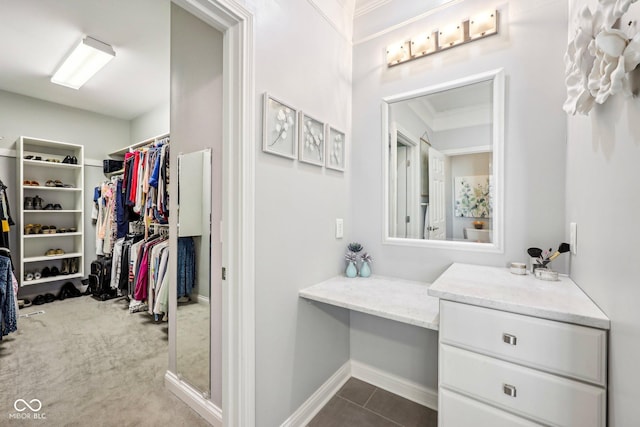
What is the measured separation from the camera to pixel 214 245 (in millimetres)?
1604

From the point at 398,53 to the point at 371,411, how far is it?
236 cm

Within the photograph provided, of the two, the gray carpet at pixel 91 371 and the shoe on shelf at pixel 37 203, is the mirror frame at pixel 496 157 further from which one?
the shoe on shelf at pixel 37 203

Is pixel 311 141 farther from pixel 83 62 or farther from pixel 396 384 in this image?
pixel 83 62

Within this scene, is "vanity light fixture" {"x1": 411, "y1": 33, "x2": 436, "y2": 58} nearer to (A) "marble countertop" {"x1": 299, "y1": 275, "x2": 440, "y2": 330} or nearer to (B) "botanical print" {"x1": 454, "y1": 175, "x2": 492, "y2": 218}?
(B) "botanical print" {"x1": 454, "y1": 175, "x2": 492, "y2": 218}

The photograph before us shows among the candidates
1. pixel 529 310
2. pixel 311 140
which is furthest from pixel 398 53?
pixel 529 310

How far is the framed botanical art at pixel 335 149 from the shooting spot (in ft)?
5.78

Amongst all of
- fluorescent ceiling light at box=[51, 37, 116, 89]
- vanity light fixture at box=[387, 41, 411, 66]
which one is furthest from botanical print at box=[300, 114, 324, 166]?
fluorescent ceiling light at box=[51, 37, 116, 89]

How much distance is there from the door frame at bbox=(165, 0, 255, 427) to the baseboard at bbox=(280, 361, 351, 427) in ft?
1.15

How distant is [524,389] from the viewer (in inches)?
37.1

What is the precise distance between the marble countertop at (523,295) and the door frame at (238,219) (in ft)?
2.76

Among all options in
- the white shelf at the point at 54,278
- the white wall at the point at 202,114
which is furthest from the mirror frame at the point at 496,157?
the white shelf at the point at 54,278

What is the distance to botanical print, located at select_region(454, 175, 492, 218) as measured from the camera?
1571mm

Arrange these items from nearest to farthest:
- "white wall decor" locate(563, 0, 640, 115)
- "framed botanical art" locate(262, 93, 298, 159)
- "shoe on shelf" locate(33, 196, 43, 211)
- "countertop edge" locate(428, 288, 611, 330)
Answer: "white wall decor" locate(563, 0, 640, 115) → "countertop edge" locate(428, 288, 611, 330) → "framed botanical art" locate(262, 93, 298, 159) → "shoe on shelf" locate(33, 196, 43, 211)

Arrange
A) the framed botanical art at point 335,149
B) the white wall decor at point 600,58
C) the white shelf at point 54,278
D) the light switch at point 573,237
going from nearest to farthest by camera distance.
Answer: the white wall decor at point 600,58 → the light switch at point 573,237 → the framed botanical art at point 335,149 → the white shelf at point 54,278
